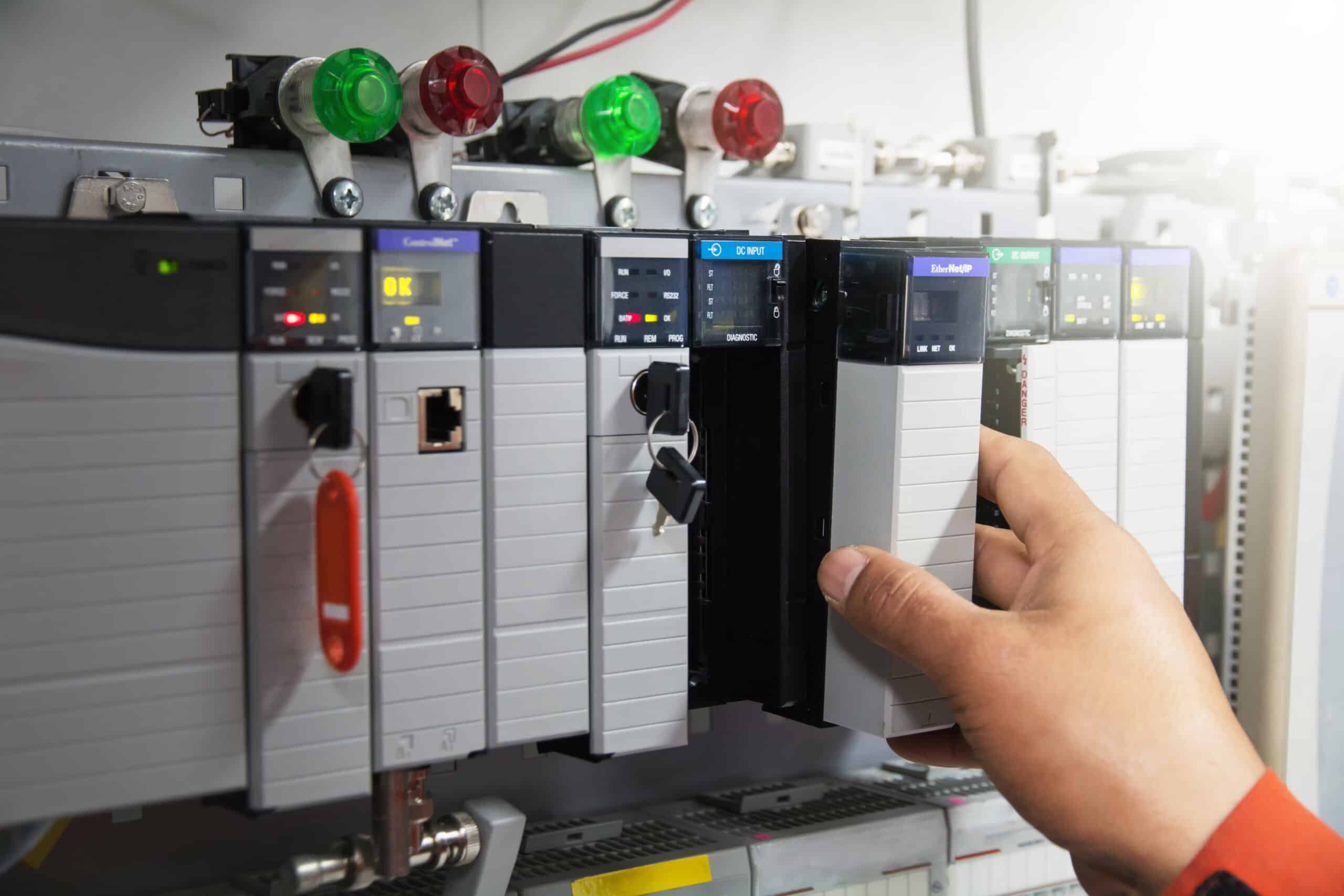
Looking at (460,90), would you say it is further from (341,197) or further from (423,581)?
(423,581)

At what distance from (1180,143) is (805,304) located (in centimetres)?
110

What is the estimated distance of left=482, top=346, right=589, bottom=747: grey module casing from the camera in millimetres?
697

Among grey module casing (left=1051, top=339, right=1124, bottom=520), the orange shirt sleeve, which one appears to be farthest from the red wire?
the orange shirt sleeve

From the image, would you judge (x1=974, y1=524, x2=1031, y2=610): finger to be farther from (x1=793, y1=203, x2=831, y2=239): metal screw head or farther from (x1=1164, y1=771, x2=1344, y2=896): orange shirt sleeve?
(x1=793, y1=203, x2=831, y2=239): metal screw head

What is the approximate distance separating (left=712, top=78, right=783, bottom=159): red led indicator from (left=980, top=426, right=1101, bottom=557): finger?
13.4 inches

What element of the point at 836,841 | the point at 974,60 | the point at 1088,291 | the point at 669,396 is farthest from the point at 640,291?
the point at 974,60

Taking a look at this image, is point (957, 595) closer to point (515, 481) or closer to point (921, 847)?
point (515, 481)

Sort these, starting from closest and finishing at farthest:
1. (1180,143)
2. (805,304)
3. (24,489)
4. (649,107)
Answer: (24,489) < (805,304) < (649,107) < (1180,143)

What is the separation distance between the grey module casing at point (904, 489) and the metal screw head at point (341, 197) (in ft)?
1.26

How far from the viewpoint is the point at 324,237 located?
2.14ft

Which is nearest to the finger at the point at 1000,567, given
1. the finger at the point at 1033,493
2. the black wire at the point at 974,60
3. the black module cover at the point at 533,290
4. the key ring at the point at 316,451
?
the finger at the point at 1033,493

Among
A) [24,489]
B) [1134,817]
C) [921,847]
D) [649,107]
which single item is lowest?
[921,847]

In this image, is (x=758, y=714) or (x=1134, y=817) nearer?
(x=1134, y=817)

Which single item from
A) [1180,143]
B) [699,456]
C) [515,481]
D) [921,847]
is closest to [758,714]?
[921,847]
